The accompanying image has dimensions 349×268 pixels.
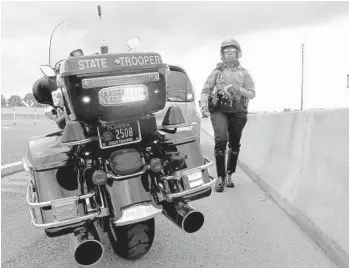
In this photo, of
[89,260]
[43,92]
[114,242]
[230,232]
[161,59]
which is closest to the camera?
[89,260]

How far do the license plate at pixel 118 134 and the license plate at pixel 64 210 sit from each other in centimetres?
45

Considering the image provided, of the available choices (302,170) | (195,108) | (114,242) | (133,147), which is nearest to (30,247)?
(114,242)

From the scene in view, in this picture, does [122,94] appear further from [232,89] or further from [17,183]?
[17,183]

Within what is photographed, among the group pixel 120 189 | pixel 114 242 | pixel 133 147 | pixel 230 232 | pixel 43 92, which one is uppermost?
pixel 43 92

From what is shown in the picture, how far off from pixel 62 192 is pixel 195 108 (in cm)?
711

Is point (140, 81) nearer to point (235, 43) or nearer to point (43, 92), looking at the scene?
point (43, 92)

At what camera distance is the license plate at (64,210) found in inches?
127

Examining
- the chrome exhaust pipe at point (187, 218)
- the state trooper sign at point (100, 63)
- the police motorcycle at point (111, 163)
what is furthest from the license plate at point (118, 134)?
the chrome exhaust pipe at point (187, 218)

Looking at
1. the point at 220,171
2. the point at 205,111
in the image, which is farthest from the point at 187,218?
the point at 205,111

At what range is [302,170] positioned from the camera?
16.2ft

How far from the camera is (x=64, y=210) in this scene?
325 cm

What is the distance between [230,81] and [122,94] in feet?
11.0

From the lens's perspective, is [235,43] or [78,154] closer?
[78,154]

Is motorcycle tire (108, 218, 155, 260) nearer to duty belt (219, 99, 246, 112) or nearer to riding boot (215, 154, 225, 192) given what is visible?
riding boot (215, 154, 225, 192)
